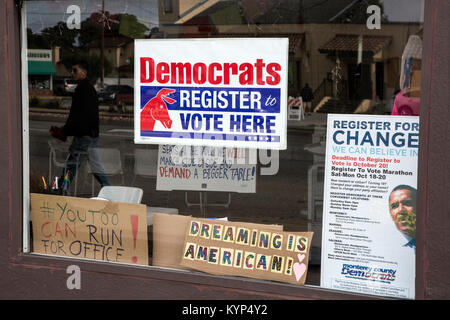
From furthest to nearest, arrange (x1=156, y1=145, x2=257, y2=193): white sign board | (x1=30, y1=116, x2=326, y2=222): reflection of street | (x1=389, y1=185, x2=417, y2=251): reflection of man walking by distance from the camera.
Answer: (x1=156, y1=145, x2=257, y2=193): white sign board
(x1=30, y1=116, x2=326, y2=222): reflection of street
(x1=389, y1=185, x2=417, y2=251): reflection of man walking

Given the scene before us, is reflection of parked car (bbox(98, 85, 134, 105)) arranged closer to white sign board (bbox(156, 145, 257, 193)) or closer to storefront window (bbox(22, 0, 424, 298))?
storefront window (bbox(22, 0, 424, 298))

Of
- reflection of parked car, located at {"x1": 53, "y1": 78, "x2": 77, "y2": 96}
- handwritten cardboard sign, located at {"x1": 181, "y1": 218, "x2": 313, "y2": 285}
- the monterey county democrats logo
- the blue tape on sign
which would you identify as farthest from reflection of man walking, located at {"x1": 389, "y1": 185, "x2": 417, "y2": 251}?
reflection of parked car, located at {"x1": 53, "y1": 78, "x2": 77, "y2": 96}

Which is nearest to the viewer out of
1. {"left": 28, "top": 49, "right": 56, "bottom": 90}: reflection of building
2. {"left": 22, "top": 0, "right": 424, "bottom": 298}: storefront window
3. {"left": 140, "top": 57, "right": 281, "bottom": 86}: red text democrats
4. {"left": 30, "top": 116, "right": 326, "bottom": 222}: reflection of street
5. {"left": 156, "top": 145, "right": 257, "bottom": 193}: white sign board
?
{"left": 22, "top": 0, "right": 424, "bottom": 298}: storefront window

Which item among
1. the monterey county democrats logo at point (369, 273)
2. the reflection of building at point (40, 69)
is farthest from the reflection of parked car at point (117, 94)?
the monterey county democrats logo at point (369, 273)

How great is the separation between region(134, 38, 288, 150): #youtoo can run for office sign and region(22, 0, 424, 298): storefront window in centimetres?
3

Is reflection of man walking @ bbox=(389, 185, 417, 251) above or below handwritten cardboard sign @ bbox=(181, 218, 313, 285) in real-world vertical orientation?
above

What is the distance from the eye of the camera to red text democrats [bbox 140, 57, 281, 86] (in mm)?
3904

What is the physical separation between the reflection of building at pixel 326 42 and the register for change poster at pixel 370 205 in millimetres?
195

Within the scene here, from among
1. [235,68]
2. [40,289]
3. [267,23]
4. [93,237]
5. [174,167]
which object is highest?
[267,23]

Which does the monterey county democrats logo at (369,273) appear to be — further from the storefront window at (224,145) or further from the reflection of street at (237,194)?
the reflection of street at (237,194)
